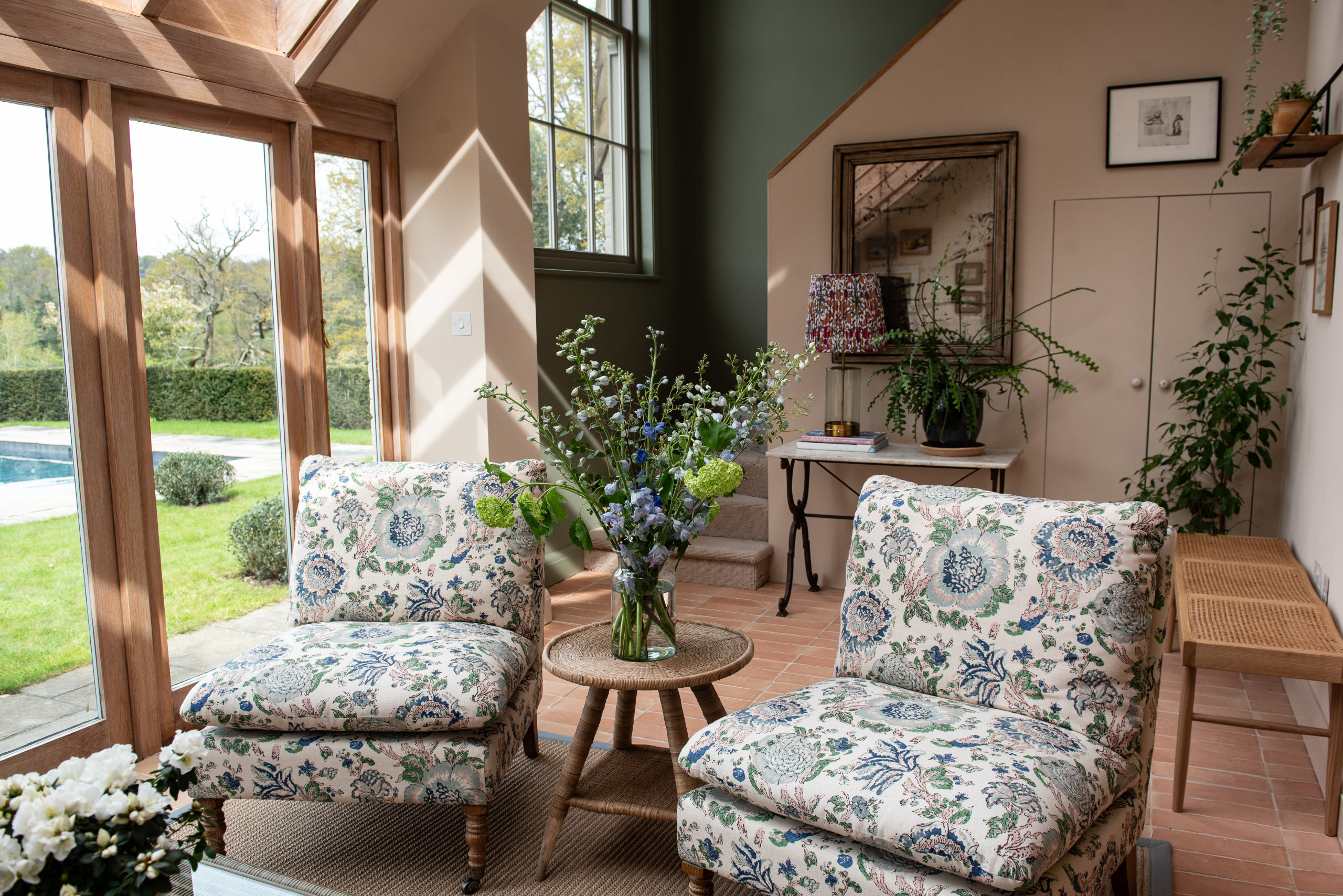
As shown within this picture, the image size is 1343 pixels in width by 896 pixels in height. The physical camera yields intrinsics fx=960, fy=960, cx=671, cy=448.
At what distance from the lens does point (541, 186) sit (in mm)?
4996

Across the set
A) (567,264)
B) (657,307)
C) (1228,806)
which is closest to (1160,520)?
(1228,806)

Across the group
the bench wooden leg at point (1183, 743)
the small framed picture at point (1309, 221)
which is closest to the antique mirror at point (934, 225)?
the small framed picture at point (1309, 221)

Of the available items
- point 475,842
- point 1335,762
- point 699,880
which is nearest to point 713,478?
point 699,880

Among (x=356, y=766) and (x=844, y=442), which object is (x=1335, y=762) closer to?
(x=844, y=442)

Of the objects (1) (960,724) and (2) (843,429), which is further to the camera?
(2) (843,429)

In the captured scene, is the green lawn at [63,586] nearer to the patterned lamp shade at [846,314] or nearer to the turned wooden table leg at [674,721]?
the turned wooden table leg at [674,721]

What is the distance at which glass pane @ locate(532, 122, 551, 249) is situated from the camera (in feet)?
16.2

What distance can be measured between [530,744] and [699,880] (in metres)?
1.06

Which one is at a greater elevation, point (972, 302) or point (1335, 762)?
point (972, 302)

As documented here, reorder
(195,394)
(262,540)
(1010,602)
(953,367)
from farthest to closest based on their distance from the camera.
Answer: (953,367)
(262,540)
(195,394)
(1010,602)

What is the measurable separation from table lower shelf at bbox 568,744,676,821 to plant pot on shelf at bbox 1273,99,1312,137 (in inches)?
108

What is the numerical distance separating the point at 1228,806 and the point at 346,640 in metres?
2.34

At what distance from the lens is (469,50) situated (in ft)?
12.2

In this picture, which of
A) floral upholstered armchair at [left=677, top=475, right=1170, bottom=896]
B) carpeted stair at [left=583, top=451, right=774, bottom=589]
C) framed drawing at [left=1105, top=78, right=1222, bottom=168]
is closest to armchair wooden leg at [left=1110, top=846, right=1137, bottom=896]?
floral upholstered armchair at [left=677, top=475, right=1170, bottom=896]
